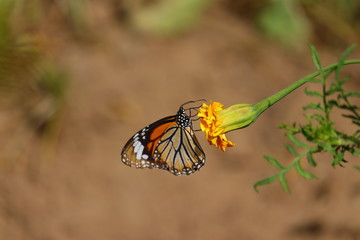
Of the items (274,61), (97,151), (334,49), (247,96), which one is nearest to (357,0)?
(334,49)

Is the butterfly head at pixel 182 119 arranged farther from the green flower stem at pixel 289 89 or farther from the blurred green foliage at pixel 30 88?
the blurred green foliage at pixel 30 88

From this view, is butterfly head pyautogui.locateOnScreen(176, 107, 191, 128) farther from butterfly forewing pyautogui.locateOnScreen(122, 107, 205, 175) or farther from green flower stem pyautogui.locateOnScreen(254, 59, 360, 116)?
green flower stem pyautogui.locateOnScreen(254, 59, 360, 116)

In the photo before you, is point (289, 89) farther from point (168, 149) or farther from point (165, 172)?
point (165, 172)

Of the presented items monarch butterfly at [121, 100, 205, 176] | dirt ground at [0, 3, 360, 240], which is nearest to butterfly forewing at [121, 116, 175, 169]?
monarch butterfly at [121, 100, 205, 176]

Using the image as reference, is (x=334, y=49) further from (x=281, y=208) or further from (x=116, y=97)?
(x=116, y=97)

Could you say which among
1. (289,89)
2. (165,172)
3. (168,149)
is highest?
(165,172)

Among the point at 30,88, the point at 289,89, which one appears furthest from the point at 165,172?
the point at 289,89
